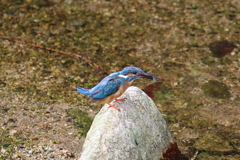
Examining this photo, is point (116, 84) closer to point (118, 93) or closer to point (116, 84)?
point (116, 84)

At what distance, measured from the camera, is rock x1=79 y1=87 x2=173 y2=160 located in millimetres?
4469

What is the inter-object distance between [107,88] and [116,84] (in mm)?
113

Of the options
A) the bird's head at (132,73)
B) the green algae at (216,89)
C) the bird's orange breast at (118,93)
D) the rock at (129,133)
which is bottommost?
the green algae at (216,89)

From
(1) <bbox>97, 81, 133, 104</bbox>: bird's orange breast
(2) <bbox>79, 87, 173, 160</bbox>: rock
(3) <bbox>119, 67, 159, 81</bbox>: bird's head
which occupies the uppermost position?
(3) <bbox>119, 67, 159, 81</bbox>: bird's head

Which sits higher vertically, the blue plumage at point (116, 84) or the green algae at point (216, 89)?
the blue plumage at point (116, 84)

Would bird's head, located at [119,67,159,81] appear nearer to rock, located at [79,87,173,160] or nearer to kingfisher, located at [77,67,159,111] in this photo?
kingfisher, located at [77,67,159,111]

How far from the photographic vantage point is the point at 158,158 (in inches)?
189

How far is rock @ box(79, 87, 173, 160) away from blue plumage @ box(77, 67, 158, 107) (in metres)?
0.12

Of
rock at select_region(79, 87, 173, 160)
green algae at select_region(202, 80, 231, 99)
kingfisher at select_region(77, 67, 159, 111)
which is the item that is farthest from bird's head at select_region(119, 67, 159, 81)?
green algae at select_region(202, 80, 231, 99)

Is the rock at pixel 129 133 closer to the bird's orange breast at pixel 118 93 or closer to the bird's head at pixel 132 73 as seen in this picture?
the bird's orange breast at pixel 118 93

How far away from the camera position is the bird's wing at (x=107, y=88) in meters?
4.82

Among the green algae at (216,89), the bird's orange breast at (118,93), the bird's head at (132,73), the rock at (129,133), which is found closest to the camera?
the rock at (129,133)

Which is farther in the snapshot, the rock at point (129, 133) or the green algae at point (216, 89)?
the green algae at point (216, 89)

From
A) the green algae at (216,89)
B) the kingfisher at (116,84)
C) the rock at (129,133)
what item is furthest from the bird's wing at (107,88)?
the green algae at (216,89)
